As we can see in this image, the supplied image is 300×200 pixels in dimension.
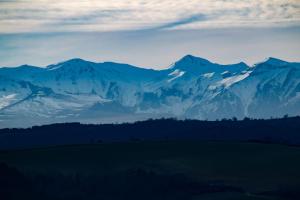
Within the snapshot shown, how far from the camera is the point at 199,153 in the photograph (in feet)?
573

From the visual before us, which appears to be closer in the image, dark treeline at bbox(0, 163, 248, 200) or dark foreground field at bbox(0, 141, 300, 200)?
dark treeline at bbox(0, 163, 248, 200)

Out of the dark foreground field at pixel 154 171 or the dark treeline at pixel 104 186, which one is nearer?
the dark treeline at pixel 104 186

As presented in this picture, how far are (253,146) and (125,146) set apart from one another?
→ 27921mm

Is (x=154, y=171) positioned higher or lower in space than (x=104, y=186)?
higher

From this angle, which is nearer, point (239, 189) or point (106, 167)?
point (239, 189)

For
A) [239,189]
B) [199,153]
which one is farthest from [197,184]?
[199,153]

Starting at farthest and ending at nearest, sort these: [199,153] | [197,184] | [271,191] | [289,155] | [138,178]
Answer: [199,153]
[289,155]
[138,178]
[197,184]
[271,191]

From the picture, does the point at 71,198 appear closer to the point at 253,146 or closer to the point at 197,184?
the point at 197,184

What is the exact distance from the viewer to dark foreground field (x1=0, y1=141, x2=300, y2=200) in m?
133

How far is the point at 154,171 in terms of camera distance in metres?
157

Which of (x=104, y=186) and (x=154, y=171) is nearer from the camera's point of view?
(x=104, y=186)

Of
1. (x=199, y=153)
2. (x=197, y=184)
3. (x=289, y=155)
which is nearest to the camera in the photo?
(x=197, y=184)

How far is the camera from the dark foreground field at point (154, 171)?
133375 mm

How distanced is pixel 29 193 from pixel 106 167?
33.7 metres
